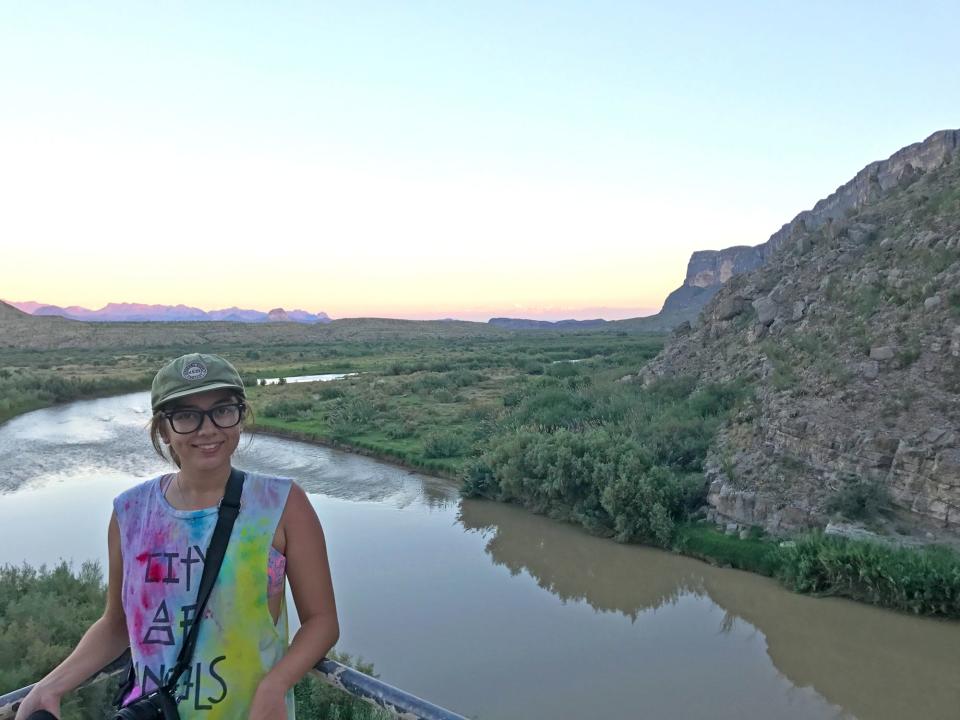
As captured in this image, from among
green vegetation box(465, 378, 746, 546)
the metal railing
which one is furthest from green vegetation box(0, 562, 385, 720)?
green vegetation box(465, 378, 746, 546)

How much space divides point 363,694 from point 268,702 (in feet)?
1.34

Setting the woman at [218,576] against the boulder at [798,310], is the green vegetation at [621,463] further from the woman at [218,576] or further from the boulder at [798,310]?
the woman at [218,576]

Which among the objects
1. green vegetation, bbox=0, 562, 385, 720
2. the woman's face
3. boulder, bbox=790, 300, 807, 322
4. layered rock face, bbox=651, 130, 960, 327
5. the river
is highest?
layered rock face, bbox=651, 130, 960, 327

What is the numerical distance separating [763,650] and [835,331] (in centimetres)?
845

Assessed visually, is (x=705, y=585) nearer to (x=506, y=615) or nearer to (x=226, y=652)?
(x=506, y=615)

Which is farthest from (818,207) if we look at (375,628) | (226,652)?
(226,652)

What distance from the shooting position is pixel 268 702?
2.03 m

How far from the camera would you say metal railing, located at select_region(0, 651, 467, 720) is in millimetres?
2228

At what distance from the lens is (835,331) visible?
15.0m

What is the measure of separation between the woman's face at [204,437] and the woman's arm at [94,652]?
0.30 metres

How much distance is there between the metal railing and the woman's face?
82cm

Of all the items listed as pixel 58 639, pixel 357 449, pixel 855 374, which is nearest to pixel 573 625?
pixel 58 639

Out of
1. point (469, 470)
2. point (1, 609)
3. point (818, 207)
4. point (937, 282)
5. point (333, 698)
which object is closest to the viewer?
point (333, 698)

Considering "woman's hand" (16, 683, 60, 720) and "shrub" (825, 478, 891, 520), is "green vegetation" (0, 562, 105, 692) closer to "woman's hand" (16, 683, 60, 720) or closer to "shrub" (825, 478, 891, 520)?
"woman's hand" (16, 683, 60, 720)
